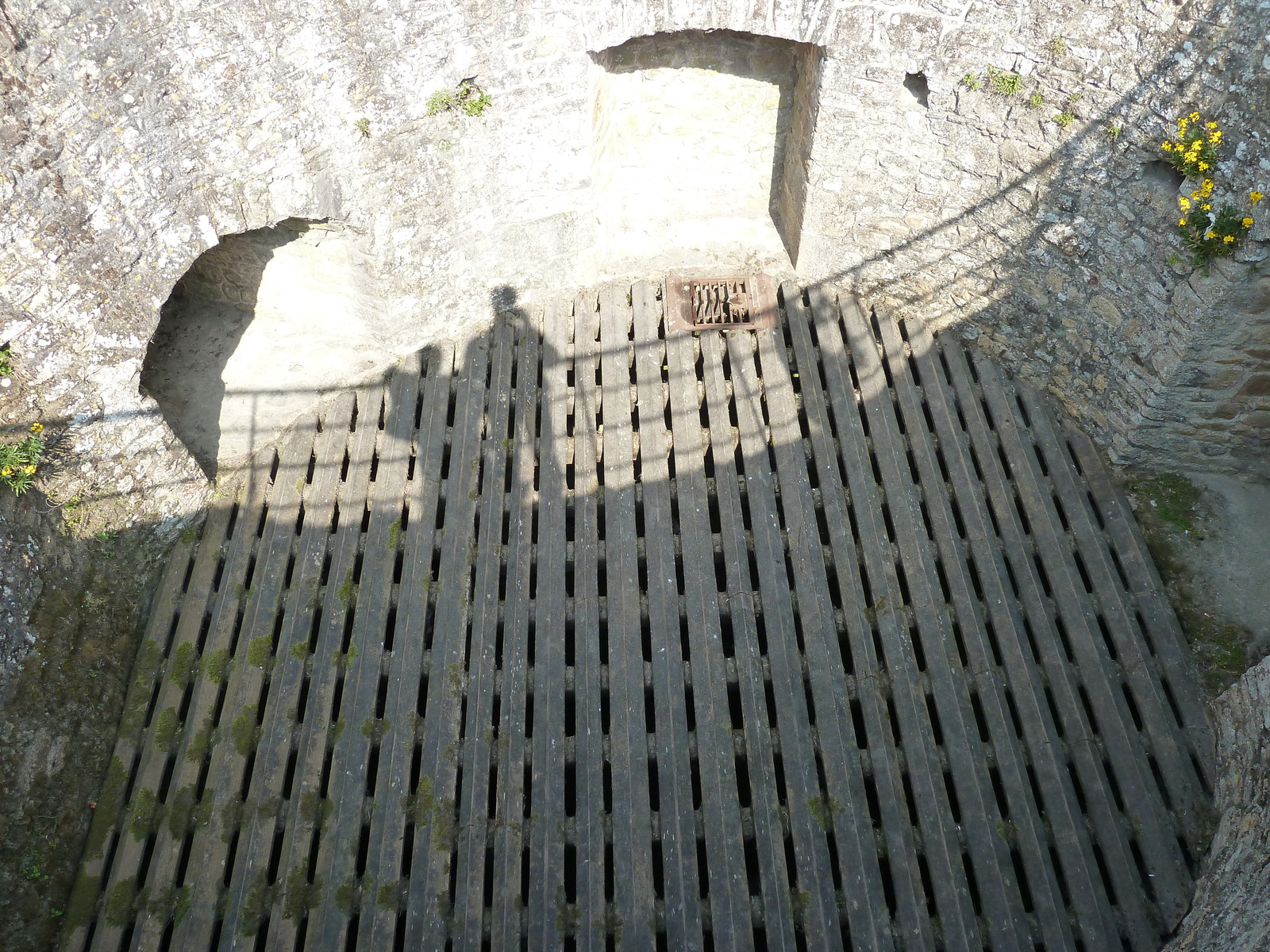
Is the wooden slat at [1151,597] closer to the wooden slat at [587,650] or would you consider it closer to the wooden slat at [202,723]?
the wooden slat at [587,650]

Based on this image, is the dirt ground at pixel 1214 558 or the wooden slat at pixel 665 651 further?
the dirt ground at pixel 1214 558

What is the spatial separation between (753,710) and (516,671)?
1.13m

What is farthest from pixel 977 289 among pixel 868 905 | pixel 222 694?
pixel 222 694

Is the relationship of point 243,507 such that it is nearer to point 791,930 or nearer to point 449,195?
point 449,195

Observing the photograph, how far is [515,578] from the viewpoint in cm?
456

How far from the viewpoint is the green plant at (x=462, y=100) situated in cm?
456

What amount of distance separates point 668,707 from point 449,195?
2.94 metres

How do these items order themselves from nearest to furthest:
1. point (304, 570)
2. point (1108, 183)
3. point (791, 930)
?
point (791, 930), point (1108, 183), point (304, 570)

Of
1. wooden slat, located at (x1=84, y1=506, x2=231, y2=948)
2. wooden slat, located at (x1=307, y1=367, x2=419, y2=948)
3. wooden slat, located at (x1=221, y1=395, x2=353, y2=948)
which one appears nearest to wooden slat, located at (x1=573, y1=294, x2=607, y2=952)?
wooden slat, located at (x1=307, y1=367, x2=419, y2=948)

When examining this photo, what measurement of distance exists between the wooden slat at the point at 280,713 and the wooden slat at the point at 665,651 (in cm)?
171

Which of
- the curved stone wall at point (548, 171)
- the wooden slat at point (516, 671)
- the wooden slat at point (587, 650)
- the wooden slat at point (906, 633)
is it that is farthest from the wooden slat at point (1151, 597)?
the wooden slat at point (516, 671)

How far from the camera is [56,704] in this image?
4016 mm

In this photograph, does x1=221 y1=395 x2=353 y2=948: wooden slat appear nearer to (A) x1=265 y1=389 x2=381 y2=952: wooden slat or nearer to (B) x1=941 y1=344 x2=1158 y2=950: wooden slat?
(A) x1=265 y1=389 x2=381 y2=952: wooden slat

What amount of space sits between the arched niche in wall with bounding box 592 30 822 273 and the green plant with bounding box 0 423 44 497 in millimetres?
3199
